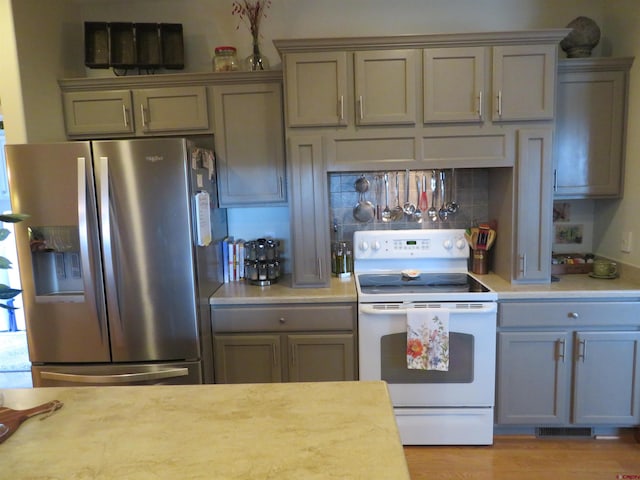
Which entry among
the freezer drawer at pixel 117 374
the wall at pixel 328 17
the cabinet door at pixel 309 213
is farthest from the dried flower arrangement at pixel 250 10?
the freezer drawer at pixel 117 374

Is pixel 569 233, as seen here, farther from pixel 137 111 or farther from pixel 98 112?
pixel 98 112

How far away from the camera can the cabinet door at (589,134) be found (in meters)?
2.38

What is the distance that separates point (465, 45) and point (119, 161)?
194cm

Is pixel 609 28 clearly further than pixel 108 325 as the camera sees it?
Yes

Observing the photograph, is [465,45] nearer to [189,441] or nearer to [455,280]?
[455,280]

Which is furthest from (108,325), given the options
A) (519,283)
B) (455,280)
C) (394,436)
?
(519,283)

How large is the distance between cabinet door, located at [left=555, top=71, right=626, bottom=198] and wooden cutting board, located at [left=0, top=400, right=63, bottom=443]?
2.69 m

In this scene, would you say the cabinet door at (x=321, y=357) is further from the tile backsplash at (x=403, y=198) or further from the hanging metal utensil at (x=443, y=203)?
the hanging metal utensil at (x=443, y=203)

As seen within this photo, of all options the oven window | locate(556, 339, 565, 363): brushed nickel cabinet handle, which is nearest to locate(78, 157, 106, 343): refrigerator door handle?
the oven window

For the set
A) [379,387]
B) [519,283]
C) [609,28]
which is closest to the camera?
[379,387]

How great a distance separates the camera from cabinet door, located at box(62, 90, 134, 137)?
247 centimetres

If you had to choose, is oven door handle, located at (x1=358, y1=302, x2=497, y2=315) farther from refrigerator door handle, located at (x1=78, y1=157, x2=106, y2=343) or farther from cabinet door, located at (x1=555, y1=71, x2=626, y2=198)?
refrigerator door handle, located at (x1=78, y1=157, x2=106, y2=343)

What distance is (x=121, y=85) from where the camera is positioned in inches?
97.0

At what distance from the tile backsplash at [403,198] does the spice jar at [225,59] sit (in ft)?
3.06
